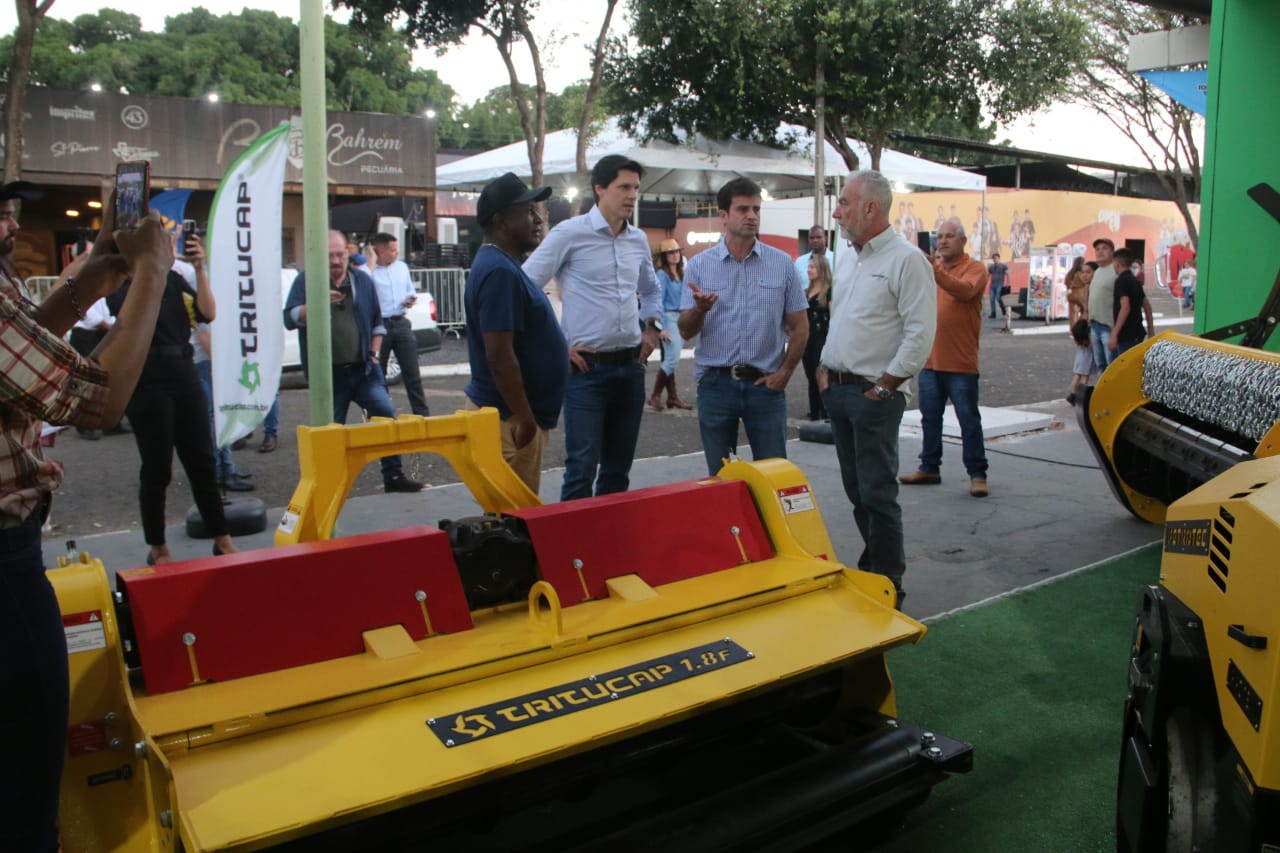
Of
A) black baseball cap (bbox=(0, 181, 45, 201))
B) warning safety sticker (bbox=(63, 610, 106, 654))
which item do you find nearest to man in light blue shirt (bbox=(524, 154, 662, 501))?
black baseball cap (bbox=(0, 181, 45, 201))

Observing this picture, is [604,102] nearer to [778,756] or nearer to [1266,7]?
[1266,7]

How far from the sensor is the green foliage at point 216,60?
49062 mm

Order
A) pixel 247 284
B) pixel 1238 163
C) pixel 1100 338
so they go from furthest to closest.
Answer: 1. pixel 1100 338
2. pixel 1238 163
3. pixel 247 284

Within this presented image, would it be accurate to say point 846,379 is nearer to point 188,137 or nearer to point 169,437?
point 169,437

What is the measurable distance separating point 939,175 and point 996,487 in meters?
13.1

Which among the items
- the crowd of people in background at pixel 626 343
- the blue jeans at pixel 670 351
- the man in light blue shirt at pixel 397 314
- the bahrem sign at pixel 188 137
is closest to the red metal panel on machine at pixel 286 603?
the crowd of people in background at pixel 626 343

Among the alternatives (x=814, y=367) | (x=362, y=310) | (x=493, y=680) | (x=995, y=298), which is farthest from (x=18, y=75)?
(x=995, y=298)

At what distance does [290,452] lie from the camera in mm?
8812

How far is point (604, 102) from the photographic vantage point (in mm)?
20828

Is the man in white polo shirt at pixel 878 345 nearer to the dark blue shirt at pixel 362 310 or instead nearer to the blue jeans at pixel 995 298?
the dark blue shirt at pixel 362 310

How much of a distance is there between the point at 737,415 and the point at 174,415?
2792mm

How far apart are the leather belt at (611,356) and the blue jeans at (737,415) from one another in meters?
0.46

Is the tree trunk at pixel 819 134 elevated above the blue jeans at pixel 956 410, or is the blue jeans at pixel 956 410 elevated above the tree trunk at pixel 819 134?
the tree trunk at pixel 819 134

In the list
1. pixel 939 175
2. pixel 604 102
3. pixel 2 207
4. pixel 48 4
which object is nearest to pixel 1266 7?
pixel 2 207
